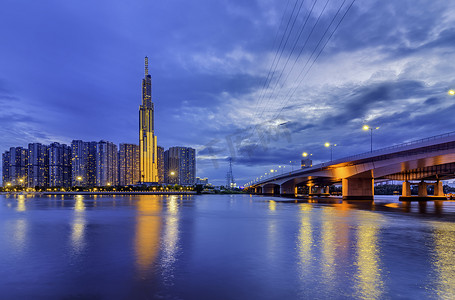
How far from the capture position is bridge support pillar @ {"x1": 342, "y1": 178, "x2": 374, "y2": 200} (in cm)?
8900

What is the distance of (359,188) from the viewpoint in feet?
294

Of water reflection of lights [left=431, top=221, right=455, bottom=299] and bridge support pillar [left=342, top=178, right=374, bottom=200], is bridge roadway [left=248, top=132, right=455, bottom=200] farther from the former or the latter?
water reflection of lights [left=431, top=221, right=455, bottom=299]

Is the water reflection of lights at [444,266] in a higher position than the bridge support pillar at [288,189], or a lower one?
higher

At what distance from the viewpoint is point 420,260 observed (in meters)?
12.3

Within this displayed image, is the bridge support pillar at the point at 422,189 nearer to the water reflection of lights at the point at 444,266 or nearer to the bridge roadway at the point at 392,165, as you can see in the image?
the bridge roadway at the point at 392,165

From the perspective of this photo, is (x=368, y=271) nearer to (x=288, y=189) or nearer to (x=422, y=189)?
(x=422, y=189)

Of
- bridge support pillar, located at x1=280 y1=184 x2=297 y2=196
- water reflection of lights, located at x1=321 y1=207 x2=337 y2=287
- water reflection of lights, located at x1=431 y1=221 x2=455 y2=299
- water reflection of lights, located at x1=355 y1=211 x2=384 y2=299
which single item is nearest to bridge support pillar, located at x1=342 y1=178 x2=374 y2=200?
bridge support pillar, located at x1=280 y1=184 x2=297 y2=196

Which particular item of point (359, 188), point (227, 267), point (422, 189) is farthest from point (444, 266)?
point (422, 189)

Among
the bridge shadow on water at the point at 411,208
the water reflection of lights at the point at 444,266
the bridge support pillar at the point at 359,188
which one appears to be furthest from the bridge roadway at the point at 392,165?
the water reflection of lights at the point at 444,266

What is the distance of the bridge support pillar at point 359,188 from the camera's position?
292 feet

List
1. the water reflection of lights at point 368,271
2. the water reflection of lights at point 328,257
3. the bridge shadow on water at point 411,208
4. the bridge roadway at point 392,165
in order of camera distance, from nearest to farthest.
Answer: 1. the water reflection of lights at point 368,271
2. the water reflection of lights at point 328,257
3. the bridge shadow on water at point 411,208
4. the bridge roadway at point 392,165

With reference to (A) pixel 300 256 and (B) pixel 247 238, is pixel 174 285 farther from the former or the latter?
(B) pixel 247 238

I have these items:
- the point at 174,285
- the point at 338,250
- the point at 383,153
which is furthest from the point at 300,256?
the point at 383,153

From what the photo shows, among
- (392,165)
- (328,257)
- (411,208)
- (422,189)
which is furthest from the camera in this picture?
(422,189)
